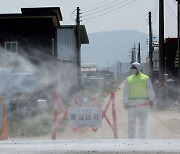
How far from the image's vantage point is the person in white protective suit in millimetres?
9461

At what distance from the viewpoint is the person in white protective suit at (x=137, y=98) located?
9461 millimetres

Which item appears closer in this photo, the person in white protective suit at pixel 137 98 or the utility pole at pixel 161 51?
the person in white protective suit at pixel 137 98

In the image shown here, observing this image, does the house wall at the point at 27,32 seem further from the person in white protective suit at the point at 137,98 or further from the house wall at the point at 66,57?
the person in white protective suit at the point at 137,98

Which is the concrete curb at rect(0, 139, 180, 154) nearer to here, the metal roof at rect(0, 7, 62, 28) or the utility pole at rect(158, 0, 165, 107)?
the utility pole at rect(158, 0, 165, 107)

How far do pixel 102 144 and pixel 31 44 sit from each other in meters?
20.2

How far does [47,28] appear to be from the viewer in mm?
27297

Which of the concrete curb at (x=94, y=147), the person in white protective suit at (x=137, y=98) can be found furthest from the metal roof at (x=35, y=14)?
the concrete curb at (x=94, y=147)

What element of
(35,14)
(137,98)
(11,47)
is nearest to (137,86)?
(137,98)

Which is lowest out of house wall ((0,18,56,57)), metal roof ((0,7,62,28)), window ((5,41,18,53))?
window ((5,41,18,53))

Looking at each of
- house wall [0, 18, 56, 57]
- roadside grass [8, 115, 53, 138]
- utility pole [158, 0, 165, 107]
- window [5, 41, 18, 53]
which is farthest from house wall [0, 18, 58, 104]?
roadside grass [8, 115, 53, 138]

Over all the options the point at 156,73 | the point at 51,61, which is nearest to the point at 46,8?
the point at 51,61

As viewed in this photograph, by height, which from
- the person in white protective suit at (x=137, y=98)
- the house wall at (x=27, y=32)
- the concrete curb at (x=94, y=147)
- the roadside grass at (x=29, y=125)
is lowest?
the roadside grass at (x=29, y=125)

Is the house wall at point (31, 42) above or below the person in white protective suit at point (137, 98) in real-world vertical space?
above

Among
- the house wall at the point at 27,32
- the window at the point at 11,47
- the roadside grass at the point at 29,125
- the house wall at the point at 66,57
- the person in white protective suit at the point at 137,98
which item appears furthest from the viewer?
the house wall at the point at 66,57
